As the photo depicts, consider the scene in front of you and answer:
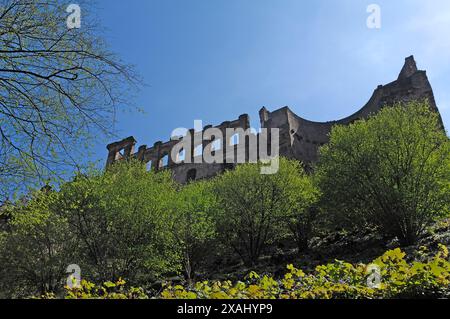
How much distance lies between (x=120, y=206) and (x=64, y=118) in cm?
1284

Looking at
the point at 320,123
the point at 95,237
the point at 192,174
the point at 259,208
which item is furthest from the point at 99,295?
the point at 320,123

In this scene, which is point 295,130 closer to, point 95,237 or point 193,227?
point 193,227

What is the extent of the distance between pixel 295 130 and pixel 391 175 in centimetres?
2046

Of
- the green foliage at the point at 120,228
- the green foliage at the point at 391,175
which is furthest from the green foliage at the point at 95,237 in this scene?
the green foliage at the point at 391,175

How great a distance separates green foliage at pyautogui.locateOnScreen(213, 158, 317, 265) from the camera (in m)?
22.7

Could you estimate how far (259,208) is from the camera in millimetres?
22922

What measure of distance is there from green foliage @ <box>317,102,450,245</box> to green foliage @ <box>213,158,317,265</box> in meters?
2.04

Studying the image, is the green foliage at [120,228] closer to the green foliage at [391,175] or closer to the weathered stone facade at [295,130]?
the green foliage at [391,175]

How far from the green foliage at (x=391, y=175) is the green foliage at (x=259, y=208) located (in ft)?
6.69

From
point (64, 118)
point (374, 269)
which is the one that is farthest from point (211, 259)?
point (374, 269)

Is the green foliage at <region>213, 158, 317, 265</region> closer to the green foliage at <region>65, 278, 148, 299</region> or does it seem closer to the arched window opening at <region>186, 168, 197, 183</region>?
the green foliage at <region>65, 278, 148, 299</region>

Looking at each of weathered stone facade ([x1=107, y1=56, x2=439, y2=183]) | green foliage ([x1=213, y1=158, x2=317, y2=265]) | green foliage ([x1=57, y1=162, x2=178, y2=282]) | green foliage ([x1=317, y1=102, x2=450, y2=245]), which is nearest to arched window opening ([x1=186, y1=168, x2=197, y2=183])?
weathered stone facade ([x1=107, y1=56, x2=439, y2=183])
